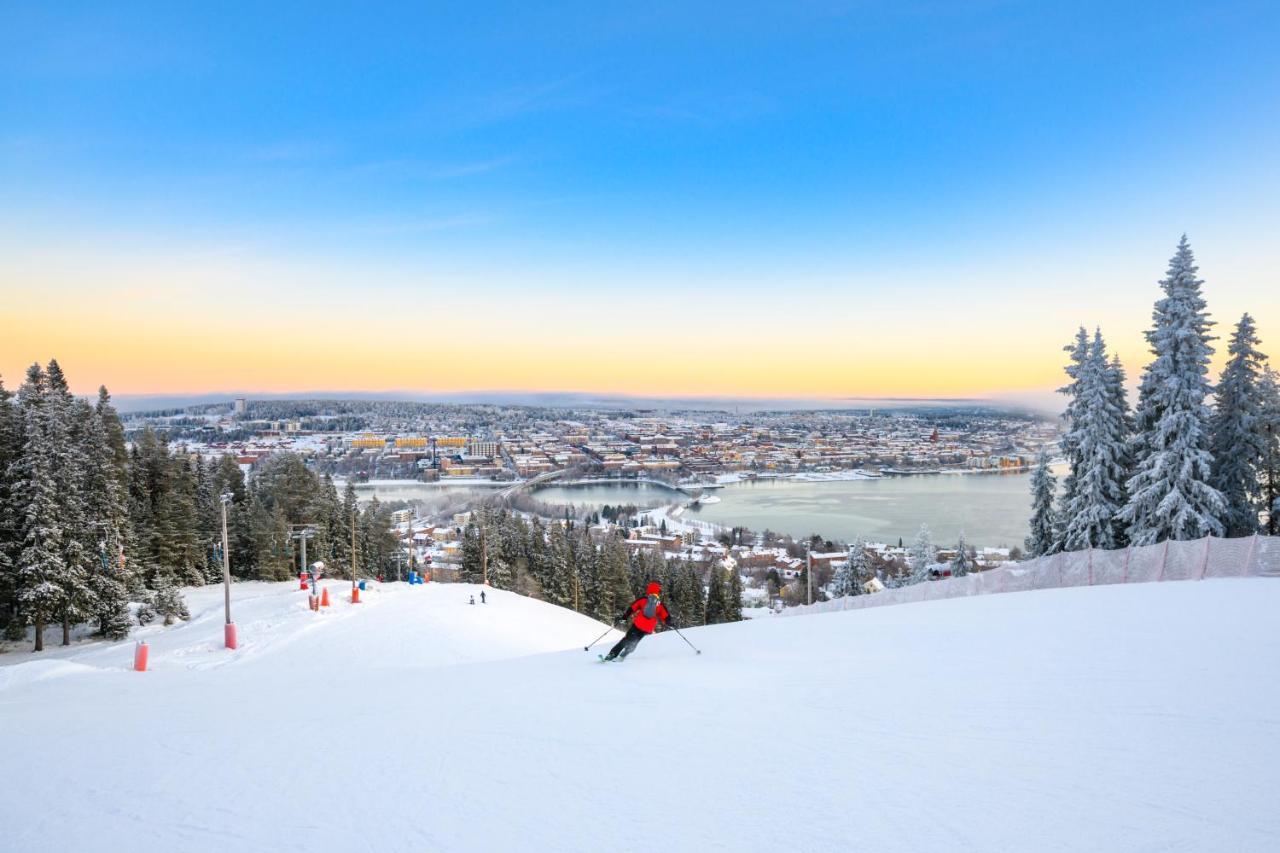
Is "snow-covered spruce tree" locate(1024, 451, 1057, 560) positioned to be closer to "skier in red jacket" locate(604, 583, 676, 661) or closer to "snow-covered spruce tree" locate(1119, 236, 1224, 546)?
"snow-covered spruce tree" locate(1119, 236, 1224, 546)

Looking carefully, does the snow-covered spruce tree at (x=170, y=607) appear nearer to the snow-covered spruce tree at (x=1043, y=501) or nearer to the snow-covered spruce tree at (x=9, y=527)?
the snow-covered spruce tree at (x=9, y=527)

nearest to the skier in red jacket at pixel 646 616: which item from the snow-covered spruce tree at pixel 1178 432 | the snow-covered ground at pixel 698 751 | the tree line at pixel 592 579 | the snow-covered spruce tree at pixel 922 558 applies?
the snow-covered ground at pixel 698 751

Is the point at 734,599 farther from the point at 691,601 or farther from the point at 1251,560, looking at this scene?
the point at 1251,560

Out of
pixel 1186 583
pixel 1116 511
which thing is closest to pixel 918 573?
pixel 1116 511

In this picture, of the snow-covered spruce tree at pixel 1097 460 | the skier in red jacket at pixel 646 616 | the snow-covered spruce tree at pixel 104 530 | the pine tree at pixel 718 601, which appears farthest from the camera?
the pine tree at pixel 718 601

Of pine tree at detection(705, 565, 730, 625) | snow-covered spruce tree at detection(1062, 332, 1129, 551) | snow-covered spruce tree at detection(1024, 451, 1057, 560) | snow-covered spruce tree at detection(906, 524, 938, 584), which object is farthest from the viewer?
pine tree at detection(705, 565, 730, 625)

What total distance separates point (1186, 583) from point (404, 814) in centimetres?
1587

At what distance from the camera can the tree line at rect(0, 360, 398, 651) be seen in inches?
857

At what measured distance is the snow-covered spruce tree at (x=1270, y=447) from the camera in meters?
21.7

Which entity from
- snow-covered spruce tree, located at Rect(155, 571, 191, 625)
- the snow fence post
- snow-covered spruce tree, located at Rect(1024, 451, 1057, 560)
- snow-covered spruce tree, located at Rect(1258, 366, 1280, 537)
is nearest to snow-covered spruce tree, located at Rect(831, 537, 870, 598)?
snow-covered spruce tree, located at Rect(1024, 451, 1057, 560)

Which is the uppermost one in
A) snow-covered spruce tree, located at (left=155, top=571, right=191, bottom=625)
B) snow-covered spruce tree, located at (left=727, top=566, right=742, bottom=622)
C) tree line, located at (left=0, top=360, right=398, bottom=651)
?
tree line, located at (left=0, top=360, right=398, bottom=651)

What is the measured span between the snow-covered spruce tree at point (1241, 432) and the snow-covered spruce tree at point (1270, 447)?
0.25m

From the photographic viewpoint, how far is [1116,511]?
859 inches

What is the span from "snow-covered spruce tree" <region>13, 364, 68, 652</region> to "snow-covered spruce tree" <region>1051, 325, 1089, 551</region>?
36589mm
